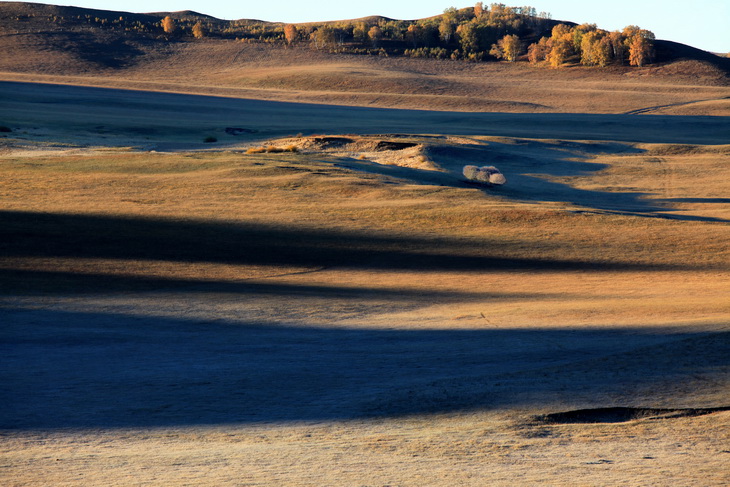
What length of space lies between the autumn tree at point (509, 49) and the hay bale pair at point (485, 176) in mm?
82573

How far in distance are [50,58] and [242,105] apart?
4361cm

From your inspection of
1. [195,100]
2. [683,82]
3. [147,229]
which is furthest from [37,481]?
[683,82]

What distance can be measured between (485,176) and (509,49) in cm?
8535

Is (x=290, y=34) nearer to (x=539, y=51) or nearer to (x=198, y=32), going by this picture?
(x=198, y=32)

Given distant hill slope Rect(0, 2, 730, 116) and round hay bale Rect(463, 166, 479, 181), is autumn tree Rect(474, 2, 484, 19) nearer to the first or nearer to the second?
distant hill slope Rect(0, 2, 730, 116)

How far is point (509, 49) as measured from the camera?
11075 cm

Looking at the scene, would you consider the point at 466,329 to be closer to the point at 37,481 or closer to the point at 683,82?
the point at 37,481

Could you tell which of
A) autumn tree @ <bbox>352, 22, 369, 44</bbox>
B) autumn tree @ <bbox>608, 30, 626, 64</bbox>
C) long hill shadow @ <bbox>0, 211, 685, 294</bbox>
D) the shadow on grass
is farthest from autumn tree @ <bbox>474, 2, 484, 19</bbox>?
long hill shadow @ <bbox>0, 211, 685, 294</bbox>

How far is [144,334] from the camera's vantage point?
400 inches

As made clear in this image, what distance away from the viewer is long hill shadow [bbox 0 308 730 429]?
691cm

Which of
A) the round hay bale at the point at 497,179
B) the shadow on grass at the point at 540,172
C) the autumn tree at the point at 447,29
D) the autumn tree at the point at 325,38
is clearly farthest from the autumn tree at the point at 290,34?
the round hay bale at the point at 497,179

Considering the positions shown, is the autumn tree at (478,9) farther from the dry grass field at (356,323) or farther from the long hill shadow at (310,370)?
the long hill shadow at (310,370)

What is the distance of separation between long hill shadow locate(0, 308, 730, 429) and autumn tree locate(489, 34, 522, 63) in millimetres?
104190

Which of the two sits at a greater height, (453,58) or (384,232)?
(453,58)
